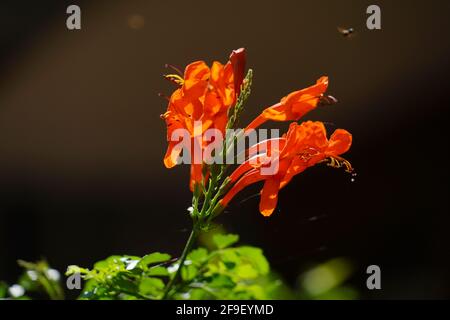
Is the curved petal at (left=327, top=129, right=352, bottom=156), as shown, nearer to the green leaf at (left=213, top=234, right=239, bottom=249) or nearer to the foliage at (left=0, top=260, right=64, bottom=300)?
the green leaf at (left=213, top=234, right=239, bottom=249)

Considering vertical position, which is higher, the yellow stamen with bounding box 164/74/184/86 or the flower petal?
the yellow stamen with bounding box 164/74/184/86

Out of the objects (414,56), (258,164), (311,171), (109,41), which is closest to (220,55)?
(109,41)

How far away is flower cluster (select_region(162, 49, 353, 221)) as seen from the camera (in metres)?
1.29

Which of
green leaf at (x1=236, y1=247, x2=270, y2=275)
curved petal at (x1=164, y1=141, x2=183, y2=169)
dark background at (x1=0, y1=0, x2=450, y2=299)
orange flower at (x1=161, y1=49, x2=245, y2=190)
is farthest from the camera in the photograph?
dark background at (x1=0, y1=0, x2=450, y2=299)

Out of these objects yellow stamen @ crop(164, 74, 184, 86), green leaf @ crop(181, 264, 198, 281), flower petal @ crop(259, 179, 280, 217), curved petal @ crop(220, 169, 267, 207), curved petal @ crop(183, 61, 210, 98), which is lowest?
green leaf @ crop(181, 264, 198, 281)

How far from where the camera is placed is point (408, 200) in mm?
3695

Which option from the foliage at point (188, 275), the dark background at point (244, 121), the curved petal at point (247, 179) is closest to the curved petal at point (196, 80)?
the curved petal at point (247, 179)

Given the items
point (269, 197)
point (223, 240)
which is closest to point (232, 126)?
point (269, 197)

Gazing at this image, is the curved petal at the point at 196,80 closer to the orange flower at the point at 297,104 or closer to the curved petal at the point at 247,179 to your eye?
the orange flower at the point at 297,104

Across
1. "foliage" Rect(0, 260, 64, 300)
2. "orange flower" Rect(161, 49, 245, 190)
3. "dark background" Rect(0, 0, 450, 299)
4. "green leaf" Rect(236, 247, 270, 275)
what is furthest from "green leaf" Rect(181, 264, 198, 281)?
"dark background" Rect(0, 0, 450, 299)

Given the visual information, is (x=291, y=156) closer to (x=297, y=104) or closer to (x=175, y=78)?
(x=297, y=104)

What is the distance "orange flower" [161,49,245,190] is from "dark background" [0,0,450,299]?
5.16 feet

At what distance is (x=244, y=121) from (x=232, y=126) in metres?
1.82

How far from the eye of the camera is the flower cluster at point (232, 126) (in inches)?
50.7
